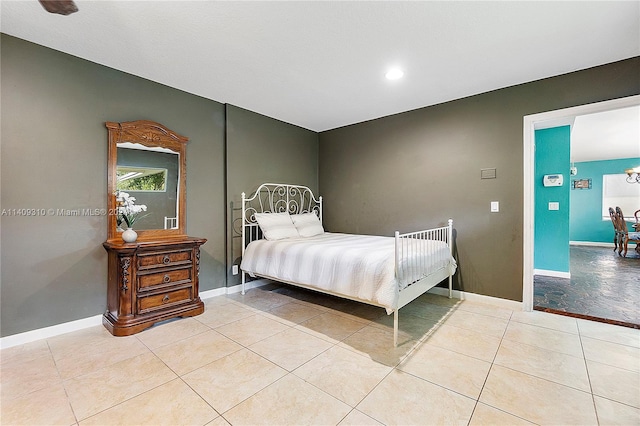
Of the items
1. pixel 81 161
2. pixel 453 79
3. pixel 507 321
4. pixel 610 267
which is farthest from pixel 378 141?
pixel 610 267

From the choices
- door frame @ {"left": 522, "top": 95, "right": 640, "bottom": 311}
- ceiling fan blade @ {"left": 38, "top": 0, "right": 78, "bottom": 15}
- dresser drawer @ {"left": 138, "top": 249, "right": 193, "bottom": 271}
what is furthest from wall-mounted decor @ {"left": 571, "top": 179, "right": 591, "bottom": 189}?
ceiling fan blade @ {"left": 38, "top": 0, "right": 78, "bottom": 15}

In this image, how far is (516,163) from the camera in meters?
3.05

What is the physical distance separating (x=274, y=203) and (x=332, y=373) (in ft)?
9.34

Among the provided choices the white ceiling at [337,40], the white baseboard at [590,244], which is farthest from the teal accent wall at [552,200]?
the white baseboard at [590,244]

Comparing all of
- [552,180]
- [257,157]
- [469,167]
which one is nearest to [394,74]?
[469,167]

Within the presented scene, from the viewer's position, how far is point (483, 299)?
10.7 feet

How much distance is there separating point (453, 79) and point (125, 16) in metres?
2.96

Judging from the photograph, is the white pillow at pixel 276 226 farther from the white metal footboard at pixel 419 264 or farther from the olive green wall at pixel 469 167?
the white metal footboard at pixel 419 264

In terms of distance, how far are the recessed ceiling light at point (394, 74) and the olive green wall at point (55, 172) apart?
2548 millimetres

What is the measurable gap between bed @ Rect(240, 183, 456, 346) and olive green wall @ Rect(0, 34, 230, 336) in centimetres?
156

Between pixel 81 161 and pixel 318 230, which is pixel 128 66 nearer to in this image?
pixel 81 161

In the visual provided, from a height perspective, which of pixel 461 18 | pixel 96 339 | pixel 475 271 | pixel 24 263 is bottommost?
pixel 96 339

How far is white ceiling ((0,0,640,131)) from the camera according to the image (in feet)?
6.31

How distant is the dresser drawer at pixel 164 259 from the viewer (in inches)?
100
